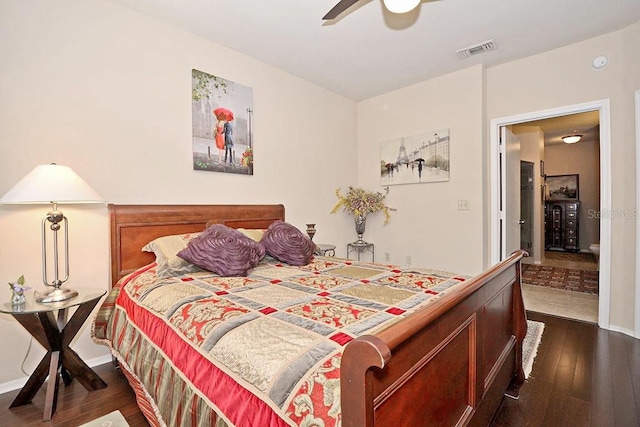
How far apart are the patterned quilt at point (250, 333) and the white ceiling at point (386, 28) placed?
2079 millimetres

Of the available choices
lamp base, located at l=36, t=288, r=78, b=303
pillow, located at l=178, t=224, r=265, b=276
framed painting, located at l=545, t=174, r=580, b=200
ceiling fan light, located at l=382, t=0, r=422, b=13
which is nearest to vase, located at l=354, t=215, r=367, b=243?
Answer: pillow, located at l=178, t=224, r=265, b=276

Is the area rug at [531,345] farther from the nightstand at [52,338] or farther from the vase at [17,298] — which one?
the vase at [17,298]

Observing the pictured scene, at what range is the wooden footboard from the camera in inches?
28.6

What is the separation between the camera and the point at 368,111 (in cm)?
459

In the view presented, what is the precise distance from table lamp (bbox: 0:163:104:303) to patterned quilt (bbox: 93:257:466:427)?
0.39m

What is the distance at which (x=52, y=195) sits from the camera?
1.79 m

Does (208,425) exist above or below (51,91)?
below

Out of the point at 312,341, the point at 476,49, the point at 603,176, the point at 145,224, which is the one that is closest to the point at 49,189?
the point at 145,224

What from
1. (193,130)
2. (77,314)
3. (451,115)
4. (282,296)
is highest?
(451,115)

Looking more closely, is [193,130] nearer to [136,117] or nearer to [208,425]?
[136,117]

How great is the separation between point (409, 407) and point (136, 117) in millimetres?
2710

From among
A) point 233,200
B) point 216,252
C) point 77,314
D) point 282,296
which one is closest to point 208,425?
point 282,296

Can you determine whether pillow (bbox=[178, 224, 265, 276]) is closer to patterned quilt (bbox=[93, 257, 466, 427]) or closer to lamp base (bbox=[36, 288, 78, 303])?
patterned quilt (bbox=[93, 257, 466, 427])

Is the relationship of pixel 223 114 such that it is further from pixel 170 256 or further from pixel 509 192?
pixel 509 192
